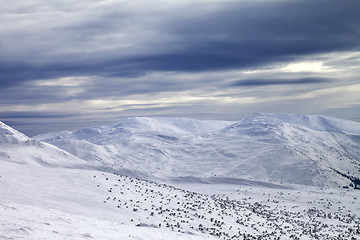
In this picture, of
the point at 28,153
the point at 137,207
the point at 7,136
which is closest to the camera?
the point at 137,207

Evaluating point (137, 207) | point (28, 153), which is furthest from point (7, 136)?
point (137, 207)

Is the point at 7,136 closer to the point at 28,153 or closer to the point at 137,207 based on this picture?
the point at 28,153

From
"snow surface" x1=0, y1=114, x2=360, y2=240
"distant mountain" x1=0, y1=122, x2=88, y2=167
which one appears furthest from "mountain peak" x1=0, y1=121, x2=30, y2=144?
"snow surface" x1=0, y1=114, x2=360, y2=240

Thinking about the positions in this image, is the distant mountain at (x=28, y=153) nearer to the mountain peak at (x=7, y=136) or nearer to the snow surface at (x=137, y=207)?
the mountain peak at (x=7, y=136)

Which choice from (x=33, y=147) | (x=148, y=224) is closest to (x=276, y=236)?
(x=148, y=224)

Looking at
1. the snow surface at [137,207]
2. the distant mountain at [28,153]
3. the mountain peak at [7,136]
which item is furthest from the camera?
the mountain peak at [7,136]

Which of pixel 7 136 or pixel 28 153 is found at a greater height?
pixel 7 136

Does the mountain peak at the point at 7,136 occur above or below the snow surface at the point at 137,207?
above

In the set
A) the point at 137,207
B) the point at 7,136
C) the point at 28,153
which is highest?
the point at 7,136

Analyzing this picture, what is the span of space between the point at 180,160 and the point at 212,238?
160388mm

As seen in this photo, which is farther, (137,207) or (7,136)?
(7,136)

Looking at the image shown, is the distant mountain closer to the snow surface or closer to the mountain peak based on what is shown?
the mountain peak

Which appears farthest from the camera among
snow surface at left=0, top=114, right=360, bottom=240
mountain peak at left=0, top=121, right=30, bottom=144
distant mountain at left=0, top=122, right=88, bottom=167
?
mountain peak at left=0, top=121, right=30, bottom=144

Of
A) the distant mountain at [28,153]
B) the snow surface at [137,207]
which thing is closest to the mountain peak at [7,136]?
the distant mountain at [28,153]
